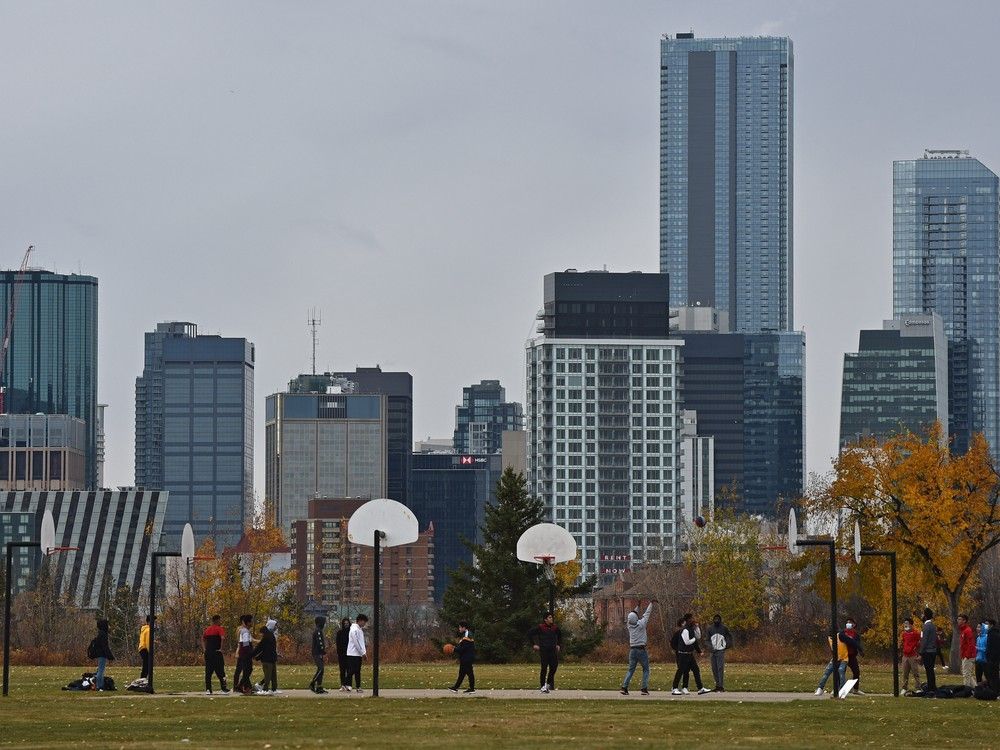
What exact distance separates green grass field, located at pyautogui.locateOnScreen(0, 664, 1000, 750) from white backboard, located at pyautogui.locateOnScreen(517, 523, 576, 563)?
7.94 meters

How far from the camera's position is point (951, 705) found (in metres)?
41.1

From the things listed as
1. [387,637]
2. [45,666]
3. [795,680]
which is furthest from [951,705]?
[387,637]

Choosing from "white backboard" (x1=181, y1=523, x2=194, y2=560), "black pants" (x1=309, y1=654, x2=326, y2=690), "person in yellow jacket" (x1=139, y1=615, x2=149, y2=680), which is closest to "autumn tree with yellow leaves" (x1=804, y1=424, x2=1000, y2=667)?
"black pants" (x1=309, y1=654, x2=326, y2=690)

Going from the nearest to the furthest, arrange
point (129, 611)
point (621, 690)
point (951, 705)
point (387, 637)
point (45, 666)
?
1. point (951, 705)
2. point (621, 690)
3. point (45, 666)
4. point (387, 637)
5. point (129, 611)

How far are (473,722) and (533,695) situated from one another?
321 inches

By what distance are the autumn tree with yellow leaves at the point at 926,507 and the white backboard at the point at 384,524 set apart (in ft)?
88.3

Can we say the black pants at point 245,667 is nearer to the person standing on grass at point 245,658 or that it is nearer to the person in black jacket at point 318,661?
the person standing on grass at point 245,658

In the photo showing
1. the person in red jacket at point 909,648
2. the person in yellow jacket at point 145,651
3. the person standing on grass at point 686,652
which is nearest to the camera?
the person standing on grass at point 686,652

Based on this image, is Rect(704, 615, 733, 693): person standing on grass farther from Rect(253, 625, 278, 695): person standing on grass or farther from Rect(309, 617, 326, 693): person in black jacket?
Rect(253, 625, 278, 695): person standing on grass

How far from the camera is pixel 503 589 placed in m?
71.5

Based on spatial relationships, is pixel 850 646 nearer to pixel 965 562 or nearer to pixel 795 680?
pixel 795 680

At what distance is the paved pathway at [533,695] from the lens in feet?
138

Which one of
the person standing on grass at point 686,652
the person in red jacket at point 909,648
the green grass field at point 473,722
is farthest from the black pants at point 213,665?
the person in red jacket at point 909,648

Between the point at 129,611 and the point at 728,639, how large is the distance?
62574 mm
